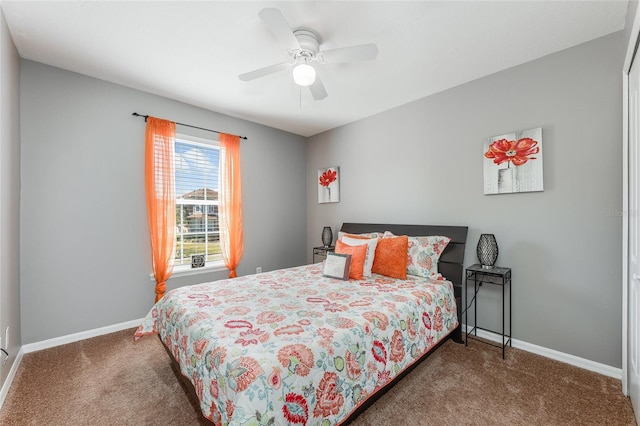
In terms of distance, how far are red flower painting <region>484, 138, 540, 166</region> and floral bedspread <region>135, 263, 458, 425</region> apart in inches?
51.9

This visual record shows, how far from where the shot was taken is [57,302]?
8.56 ft

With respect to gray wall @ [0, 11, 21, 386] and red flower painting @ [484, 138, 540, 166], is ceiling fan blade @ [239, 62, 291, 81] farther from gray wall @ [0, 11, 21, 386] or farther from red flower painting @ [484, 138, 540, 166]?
red flower painting @ [484, 138, 540, 166]

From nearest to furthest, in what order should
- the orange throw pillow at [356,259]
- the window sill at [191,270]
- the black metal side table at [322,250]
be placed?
the orange throw pillow at [356,259]
the window sill at [191,270]
the black metal side table at [322,250]

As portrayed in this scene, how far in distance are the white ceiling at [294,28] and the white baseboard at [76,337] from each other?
2.56 meters

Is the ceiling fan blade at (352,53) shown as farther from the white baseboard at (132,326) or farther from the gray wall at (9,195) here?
the white baseboard at (132,326)

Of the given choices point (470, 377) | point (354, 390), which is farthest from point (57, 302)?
point (470, 377)

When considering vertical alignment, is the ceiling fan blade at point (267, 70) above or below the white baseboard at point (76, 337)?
above

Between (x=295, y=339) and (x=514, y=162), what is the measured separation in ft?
8.16

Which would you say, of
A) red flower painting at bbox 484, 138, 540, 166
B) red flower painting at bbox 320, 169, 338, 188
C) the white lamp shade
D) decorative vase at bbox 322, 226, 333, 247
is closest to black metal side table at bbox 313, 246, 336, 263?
decorative vase at bbox 322, 226, 333, 247

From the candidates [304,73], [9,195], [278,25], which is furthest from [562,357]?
[9,195]

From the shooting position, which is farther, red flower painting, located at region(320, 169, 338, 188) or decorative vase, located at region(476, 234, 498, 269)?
red flower painting, located at region(320, 169, 338, 188)

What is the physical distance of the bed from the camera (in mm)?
1219

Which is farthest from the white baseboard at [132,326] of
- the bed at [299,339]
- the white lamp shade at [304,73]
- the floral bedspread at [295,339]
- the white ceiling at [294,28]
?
the white lamp shade at [304,73]

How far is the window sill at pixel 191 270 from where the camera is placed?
11.0 feet
